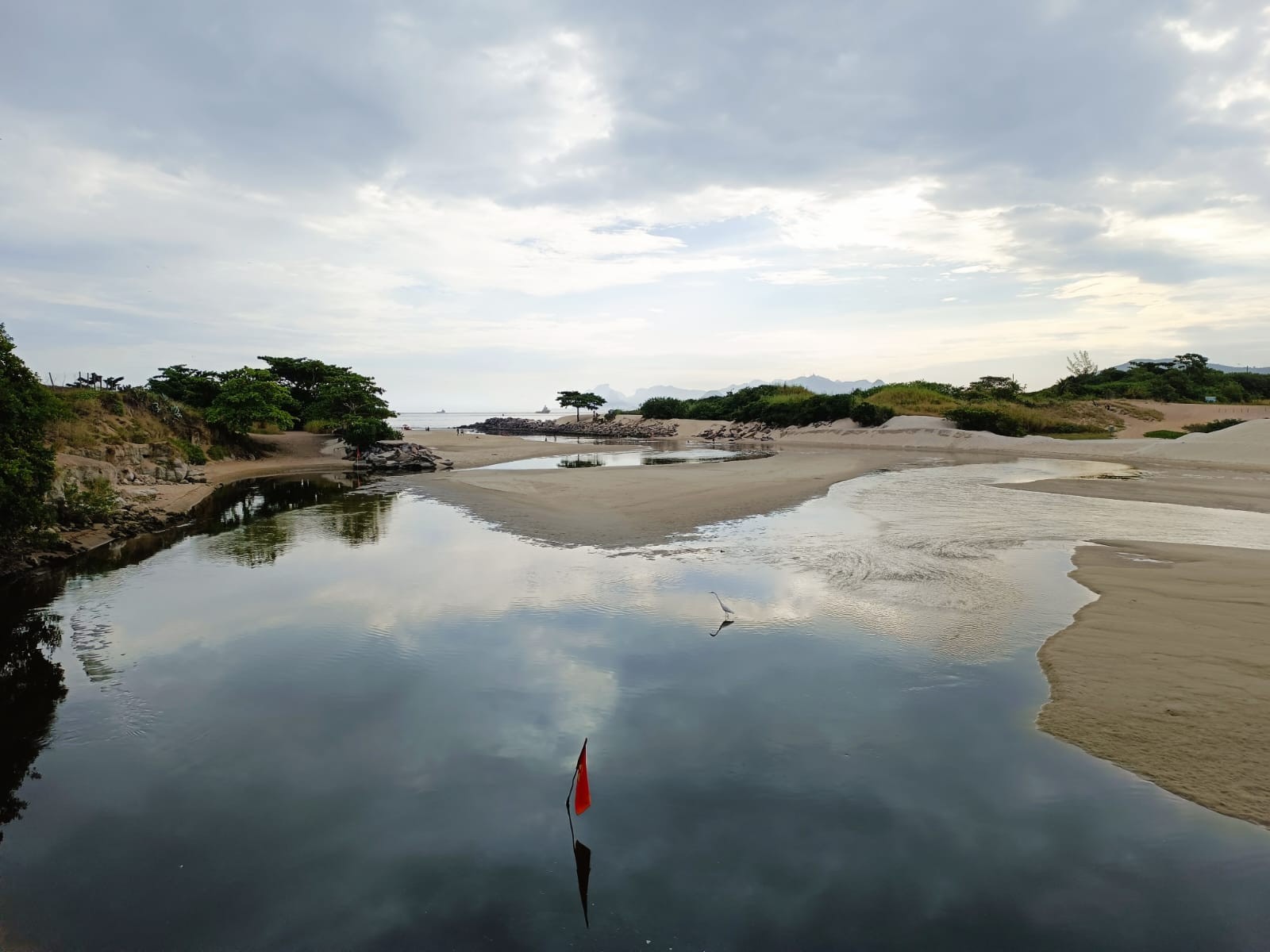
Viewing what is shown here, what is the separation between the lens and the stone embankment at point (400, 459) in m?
30.9

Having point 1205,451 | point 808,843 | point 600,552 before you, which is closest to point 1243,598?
point 808,843

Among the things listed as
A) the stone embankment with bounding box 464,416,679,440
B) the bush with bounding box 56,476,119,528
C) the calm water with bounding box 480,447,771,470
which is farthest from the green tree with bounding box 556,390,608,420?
the bush with bounding box 56,476,119,528

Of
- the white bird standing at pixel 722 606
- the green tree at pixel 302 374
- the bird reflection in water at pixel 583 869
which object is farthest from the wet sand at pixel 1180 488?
the green tree at pixel 302 374

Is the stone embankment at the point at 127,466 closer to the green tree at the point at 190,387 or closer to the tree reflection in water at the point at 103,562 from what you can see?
the tree reflection in water at the point at 103,562

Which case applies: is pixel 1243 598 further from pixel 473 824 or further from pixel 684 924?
pixel 473 824

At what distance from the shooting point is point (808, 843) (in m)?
4.32

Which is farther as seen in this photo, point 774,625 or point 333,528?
point 333,528

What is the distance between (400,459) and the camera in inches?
1229

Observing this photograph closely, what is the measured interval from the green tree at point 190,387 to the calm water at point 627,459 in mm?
17520

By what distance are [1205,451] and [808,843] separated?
36.3 m

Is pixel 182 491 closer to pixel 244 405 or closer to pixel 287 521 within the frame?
pixel 287 521

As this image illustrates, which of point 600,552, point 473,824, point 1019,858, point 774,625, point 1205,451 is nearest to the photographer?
point 1019,858

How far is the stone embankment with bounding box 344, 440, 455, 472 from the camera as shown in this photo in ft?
101

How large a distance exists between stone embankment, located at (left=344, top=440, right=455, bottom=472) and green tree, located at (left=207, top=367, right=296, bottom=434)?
199 inches
